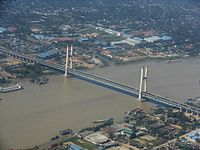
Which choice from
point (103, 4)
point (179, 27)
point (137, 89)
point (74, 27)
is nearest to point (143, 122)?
point (137, 89)

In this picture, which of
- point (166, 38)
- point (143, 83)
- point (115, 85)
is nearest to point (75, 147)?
point (115, 85)

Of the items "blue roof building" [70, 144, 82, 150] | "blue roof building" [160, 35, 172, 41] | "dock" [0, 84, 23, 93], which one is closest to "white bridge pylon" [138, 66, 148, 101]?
"dock" [0, 84, 23, 93]

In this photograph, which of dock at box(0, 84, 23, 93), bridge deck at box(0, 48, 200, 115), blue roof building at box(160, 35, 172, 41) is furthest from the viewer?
blue roof building at box(160, 35, 172, 41)

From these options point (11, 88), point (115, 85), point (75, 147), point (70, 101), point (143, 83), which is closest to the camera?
point (75, 147)

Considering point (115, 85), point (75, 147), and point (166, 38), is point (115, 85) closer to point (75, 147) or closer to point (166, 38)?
point (75, 147)

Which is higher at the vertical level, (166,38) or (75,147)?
(166,38)

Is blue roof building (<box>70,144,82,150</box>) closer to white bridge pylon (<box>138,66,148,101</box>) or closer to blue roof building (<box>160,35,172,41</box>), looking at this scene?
white bridge pylon (<box>138,66,148,101</box>)

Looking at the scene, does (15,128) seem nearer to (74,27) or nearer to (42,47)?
(42,47)

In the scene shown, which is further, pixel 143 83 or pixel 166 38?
pixel 166 38
